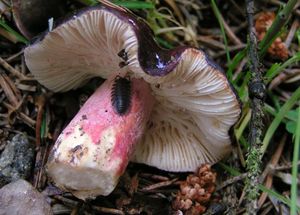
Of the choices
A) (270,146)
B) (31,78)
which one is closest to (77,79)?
(31,78)

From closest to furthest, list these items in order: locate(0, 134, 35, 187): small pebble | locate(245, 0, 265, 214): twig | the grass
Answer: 1. locate(245, 0, 265, 214): twig
2. locate(0, 134, 35, 187): small pebble
3. the grass

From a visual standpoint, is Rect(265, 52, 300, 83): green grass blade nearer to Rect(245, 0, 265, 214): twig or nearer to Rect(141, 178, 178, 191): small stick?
Rect(245, 0, 265, 214): twig

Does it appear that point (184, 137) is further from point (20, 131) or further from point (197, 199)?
point (20, 131)

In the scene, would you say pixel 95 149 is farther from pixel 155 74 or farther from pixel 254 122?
pixel 254 122

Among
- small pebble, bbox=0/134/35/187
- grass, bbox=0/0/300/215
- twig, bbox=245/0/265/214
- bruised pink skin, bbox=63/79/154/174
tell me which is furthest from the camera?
grass, bbox=0/0/300/215

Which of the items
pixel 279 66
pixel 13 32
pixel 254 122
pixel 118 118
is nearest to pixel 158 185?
pixel 118 118

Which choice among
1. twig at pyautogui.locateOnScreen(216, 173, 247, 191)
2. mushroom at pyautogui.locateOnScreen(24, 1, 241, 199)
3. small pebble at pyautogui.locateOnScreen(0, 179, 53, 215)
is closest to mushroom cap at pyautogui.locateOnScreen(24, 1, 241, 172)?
mushroom at pyautogui.locateOnScreen(24, 1, 241, 199)
